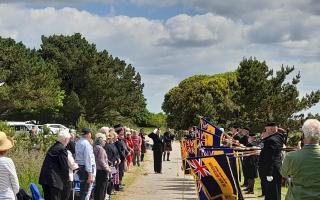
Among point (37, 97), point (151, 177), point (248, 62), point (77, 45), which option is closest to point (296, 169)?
point (151, 177)

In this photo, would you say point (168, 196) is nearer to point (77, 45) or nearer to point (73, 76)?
point (73, 76)

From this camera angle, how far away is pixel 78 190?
1275 cm

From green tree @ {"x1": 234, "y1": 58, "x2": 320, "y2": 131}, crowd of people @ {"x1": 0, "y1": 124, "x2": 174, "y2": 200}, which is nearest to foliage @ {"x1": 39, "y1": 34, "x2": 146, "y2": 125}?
green tree @ {"x1": 234, "y1": 58, "x2": 320, "y2": 131}

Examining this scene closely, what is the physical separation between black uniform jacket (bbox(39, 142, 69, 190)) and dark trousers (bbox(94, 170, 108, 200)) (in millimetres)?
3038

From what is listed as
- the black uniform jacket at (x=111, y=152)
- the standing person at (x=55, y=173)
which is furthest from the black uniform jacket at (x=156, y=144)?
the standing person at (x=55, y=173)

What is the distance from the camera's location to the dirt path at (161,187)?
16.8m

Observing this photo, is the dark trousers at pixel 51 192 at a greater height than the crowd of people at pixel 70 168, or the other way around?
the crowd of people at pixel 70 168

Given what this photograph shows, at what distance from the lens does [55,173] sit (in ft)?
34.0

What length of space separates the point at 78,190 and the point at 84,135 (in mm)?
1306

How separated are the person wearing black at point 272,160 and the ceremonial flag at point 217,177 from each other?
4.60ft

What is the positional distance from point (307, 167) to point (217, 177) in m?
4.84

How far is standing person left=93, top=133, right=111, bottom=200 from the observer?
43.9ft

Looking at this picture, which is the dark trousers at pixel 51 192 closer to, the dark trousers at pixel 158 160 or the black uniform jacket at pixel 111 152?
the black uniform jacket at pixel 111 152

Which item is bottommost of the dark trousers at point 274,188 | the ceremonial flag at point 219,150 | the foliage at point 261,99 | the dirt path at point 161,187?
the dirt path at point 161,187
